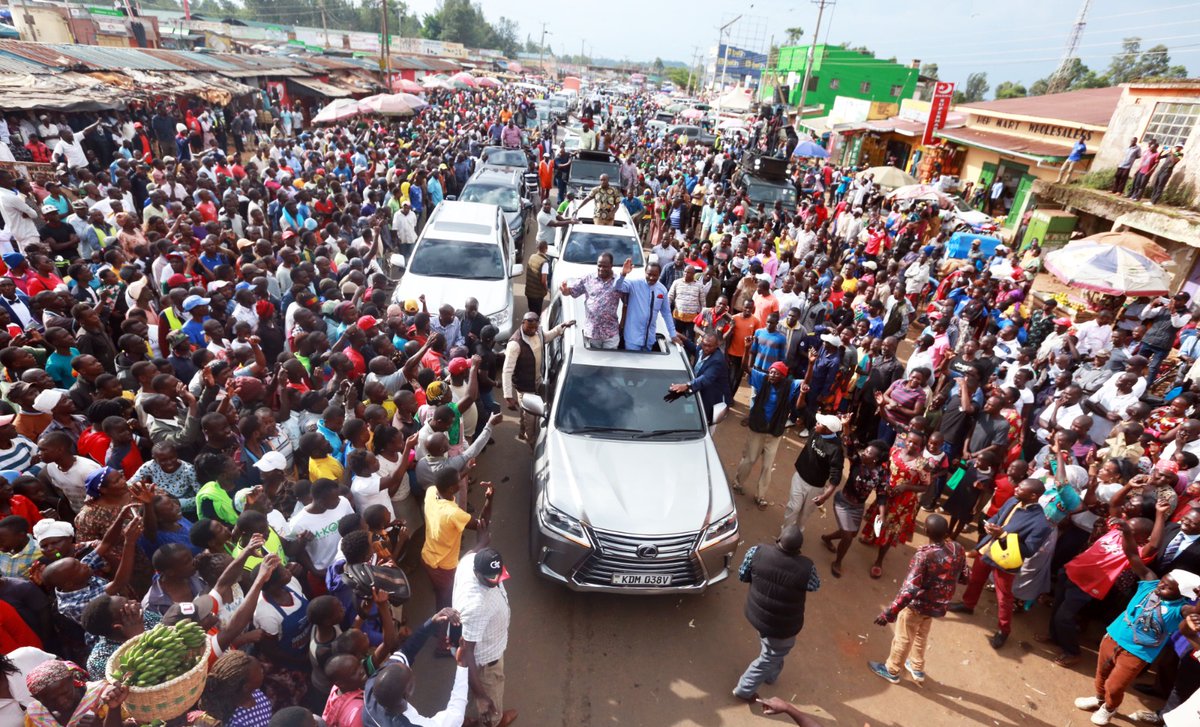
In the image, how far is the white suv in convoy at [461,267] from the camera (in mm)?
8094

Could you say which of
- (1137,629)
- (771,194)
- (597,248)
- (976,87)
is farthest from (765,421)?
(976,87)

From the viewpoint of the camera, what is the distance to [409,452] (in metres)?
4.49

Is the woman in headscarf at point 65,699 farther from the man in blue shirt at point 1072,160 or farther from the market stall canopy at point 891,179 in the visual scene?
the man in blue shirt at point 1072,160

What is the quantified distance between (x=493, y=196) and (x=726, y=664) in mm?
10728

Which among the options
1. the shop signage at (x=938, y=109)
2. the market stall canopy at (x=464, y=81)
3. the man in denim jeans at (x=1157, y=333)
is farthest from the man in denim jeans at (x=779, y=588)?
the market stall canopy at (x=464, y=81)

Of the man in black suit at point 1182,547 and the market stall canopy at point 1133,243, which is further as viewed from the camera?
the market stall canopy at point 1133,243

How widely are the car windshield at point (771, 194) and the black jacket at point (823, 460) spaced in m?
11.6

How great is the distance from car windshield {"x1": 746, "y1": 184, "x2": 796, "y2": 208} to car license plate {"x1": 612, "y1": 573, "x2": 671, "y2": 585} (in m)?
12.9

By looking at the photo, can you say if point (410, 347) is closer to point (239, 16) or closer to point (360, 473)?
point (360, 473)

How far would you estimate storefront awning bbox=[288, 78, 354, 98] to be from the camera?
26094 mm

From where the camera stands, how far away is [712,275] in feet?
33.3

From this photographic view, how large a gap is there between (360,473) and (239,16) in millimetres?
112329

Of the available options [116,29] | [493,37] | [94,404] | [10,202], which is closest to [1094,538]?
[94,404]

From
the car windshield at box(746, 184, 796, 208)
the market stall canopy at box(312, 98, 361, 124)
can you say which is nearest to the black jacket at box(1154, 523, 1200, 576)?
the car windshield at box(746, 184, 796, 208)
